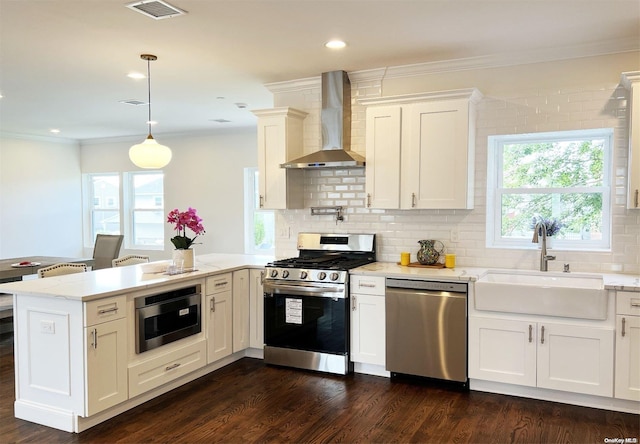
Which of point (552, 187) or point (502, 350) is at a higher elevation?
point (552, 187)

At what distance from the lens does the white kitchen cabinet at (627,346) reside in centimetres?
326

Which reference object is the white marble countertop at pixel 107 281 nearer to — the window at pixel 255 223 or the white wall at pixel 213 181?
the window at pixel 255 223

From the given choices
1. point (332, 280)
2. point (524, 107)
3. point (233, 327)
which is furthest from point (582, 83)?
point (233, 327)

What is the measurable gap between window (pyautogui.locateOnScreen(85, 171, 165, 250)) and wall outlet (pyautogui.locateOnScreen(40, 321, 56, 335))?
548 centimetres

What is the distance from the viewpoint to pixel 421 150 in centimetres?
419

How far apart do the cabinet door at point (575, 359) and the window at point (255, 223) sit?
4848 millimetres

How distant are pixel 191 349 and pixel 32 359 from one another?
109 centimetres

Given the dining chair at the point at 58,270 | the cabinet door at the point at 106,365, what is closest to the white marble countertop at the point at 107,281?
the cabinet door at the point at 106,365

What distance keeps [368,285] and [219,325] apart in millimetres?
1281

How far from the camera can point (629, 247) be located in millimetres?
3830

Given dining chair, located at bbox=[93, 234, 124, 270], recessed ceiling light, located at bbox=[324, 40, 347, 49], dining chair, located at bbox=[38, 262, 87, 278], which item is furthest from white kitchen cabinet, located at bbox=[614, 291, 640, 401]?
dining chair, located at bbox=[93, 234, 124, 270]

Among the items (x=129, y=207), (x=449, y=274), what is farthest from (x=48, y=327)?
(x=129, y=207)

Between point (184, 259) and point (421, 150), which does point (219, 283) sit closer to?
point (184, 259)

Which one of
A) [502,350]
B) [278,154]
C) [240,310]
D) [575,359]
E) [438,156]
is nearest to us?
[575,359]
